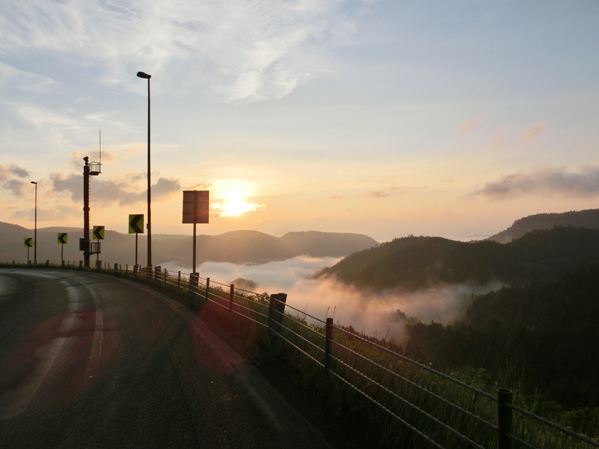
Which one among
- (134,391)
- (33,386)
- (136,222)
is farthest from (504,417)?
(136,222)

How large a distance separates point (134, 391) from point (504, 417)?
17.0 ft

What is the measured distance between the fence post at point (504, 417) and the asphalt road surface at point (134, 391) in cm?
198

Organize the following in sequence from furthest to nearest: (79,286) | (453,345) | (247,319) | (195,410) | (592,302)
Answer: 1. (592,302)
2. (453,345)
3. (79,286)
4. (247,319)
5. (195,410)

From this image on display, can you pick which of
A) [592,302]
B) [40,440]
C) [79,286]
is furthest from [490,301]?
[40,440]

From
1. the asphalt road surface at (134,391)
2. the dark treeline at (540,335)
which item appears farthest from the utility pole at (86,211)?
the dark treeline at (540,335)

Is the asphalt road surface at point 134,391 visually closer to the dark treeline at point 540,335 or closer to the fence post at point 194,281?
the fence post at point 194,281

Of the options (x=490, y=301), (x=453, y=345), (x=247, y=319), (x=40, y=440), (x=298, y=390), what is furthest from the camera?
(x=490, y=301)

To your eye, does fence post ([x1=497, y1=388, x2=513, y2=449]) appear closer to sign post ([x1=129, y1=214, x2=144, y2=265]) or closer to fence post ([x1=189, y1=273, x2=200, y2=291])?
fence post ([x1=189, y1=273, x2=200, y2=291])

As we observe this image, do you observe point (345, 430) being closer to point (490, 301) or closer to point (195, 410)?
point (195, 410)

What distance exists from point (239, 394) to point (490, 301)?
192027 mm

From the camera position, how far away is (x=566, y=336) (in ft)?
459

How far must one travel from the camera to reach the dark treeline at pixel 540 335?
114 m

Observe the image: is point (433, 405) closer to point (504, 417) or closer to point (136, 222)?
point (504, 417)

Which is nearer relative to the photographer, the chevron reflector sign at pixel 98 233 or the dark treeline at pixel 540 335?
the chevron reflector sign at pixel 98 233
